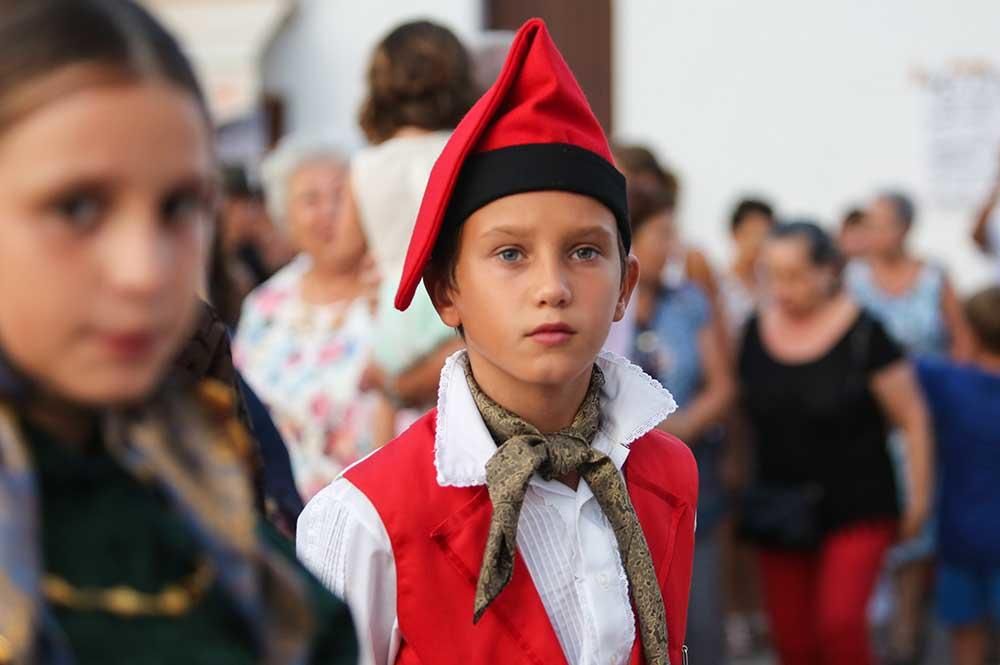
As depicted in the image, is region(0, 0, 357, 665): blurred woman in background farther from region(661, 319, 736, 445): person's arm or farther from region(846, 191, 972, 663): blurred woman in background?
region(846, 191, 972, 663): blurred woman in background

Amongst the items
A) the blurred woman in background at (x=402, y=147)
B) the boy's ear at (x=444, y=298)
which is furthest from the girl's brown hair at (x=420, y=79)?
the boy's ear at (x=444, y=298)

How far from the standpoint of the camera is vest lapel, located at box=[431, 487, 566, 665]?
6.56 feet

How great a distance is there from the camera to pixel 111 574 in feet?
3.81

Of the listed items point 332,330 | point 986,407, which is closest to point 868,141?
point 986,407

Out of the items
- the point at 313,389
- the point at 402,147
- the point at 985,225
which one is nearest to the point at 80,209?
the point at 402,147

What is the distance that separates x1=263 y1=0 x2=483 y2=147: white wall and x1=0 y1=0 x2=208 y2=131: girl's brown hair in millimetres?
9815

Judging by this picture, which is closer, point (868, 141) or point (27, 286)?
point (27, 286)

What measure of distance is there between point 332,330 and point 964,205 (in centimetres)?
644

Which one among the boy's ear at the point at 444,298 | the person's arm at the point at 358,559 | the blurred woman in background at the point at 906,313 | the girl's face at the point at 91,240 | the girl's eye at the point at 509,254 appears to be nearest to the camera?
the girl's face at the point at 91,240

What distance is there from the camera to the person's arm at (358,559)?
1.97 meters

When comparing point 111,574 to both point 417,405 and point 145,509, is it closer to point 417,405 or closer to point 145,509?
point 145,509

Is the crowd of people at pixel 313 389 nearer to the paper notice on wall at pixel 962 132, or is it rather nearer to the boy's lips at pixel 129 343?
the boy's lips at pixel 129 343

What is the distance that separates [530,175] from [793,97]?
8.19 meters

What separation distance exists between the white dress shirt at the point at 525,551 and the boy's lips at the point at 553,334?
0.16m
